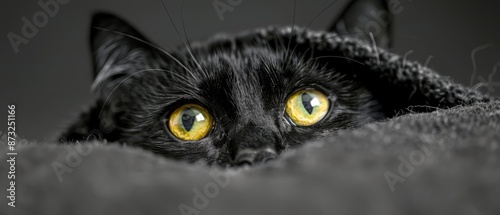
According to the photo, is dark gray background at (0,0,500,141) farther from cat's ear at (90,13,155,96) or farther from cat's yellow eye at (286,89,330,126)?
cat's yellow eye at (286,89,330,126)

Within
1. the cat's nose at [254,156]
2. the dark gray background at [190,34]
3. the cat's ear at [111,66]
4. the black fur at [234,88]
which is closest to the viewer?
the cat's nose at [254,156]

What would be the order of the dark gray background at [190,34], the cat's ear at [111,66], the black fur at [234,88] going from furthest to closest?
the dark gray background at [190,34], the cat's ear at [111,66], the black fur at [234,88]

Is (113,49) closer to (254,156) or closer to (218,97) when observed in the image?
(218,97)

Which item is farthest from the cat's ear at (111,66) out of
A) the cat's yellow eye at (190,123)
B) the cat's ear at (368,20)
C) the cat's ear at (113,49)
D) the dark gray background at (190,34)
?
the cat's ear at (368,20)

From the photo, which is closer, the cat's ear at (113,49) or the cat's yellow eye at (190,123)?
the cat's yellow eye at (190,123)

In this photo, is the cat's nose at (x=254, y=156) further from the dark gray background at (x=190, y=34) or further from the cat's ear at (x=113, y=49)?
the dark gray background at (x=190, y=34)

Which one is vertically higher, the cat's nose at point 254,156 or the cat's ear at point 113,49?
the cat's ear at point 113,49

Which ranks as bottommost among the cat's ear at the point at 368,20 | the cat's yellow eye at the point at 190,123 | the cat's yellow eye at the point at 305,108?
the cat's yellow eye at the point at 190,123
